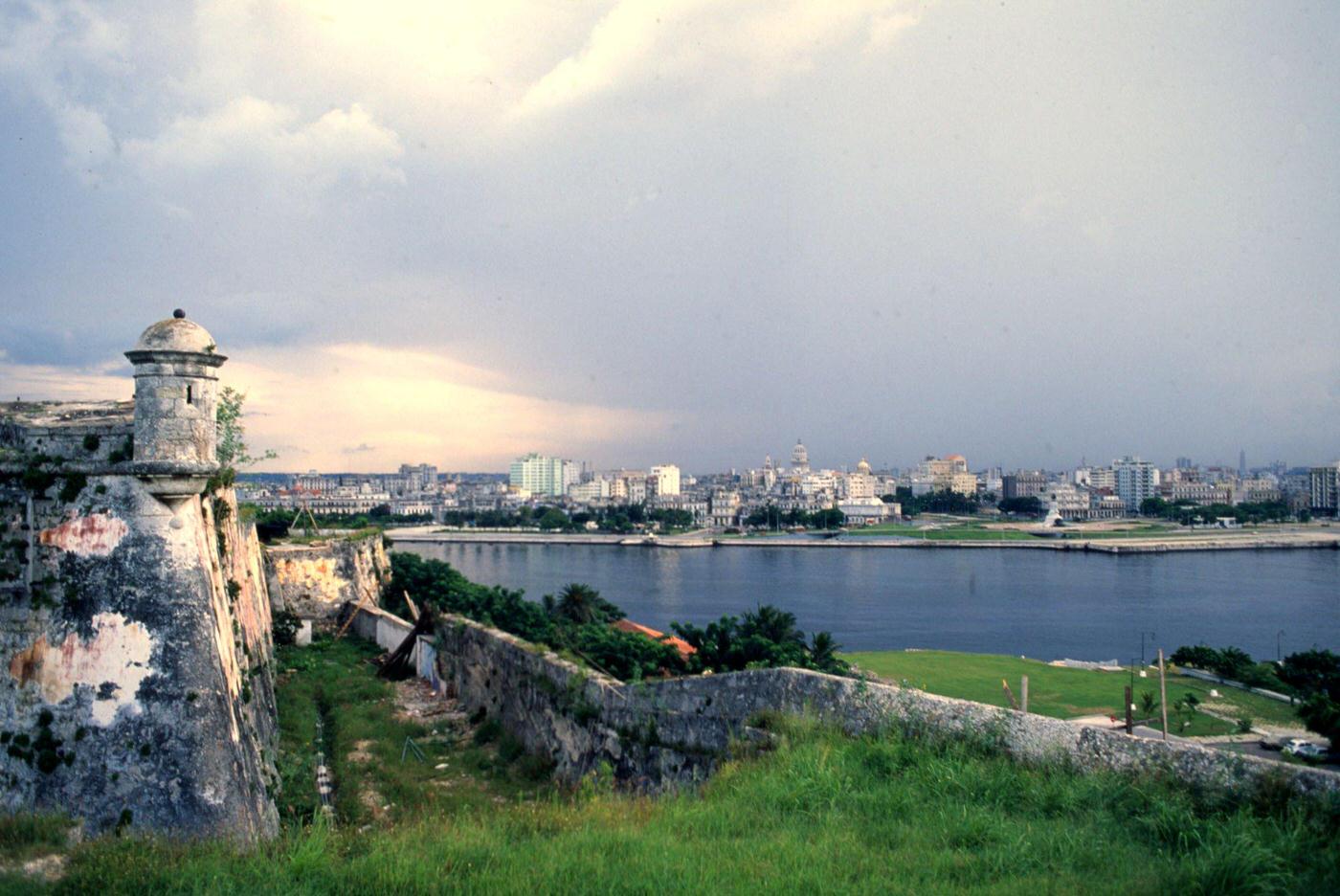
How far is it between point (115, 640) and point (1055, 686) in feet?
94.1

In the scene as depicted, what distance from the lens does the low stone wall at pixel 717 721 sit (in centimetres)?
417

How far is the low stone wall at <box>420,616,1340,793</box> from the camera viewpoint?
13.7ft

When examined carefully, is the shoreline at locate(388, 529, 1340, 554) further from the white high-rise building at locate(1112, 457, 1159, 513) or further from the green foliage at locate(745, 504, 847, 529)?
the white high-rise building at locate(1112, 457, 1159, 513)

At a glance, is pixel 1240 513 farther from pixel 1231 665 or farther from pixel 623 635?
pixel 623 635

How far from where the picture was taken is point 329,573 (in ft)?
57.4

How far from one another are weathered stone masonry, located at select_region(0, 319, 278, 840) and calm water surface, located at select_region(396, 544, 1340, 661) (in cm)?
3833

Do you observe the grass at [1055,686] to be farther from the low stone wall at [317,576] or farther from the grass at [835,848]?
the grass at [835,848]

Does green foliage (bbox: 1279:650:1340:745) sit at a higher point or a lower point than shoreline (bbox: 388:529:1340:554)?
higher

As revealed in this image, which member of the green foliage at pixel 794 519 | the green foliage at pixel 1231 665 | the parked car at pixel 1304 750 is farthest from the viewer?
the green foliage at pixel 794 519

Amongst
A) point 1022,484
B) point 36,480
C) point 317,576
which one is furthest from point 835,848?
point 1022,484

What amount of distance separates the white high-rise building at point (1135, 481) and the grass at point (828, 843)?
589 feet

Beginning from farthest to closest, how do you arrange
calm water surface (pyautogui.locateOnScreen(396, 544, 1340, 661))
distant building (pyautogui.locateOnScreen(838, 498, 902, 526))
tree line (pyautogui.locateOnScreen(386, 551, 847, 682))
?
distant building (pyautogui.locateOnScreen(838, 498, 902, 526)) → calm water surface (pyautogui.locateOnScreen(396, 544, 1340, 661)) → tree line (pyautogui.locateOnScreen(386, 551, 847, 682))

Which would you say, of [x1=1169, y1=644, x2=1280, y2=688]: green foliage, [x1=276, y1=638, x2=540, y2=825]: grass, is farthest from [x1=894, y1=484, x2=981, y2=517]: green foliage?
[x1=276, y1=638, x2=540, y2=825]: grass

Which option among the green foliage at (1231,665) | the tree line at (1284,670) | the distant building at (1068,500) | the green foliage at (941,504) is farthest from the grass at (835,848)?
the distant building at (1068,500)
